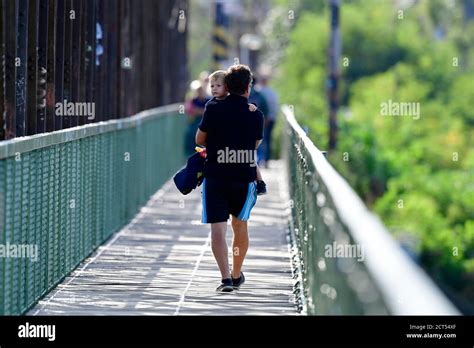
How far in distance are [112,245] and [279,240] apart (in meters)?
1.80

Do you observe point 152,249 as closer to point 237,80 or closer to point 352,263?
point 237,80

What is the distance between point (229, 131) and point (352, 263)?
199 inches

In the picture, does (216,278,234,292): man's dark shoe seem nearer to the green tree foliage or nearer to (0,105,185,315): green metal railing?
(0,105,185,315): green metal railing

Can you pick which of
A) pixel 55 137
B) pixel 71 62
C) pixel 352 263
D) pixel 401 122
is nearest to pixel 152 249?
pixel 71 62

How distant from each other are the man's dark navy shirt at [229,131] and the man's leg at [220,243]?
37 cm

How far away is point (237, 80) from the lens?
11109 millimetres

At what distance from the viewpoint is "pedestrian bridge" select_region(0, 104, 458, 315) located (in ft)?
19.3

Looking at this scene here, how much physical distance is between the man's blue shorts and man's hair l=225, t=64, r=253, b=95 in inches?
25.1

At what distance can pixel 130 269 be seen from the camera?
1334cm

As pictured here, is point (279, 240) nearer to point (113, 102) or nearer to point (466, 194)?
point (113, 102)

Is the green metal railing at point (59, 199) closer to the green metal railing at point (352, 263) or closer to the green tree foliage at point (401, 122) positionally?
the green metal railing at point (352, 263)

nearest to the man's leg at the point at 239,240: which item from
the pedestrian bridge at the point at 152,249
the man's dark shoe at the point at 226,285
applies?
the man's dark shoe at the point at 226,285

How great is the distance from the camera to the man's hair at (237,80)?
1112 centimetres

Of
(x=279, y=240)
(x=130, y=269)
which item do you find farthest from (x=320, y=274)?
(x=279, y=240)
